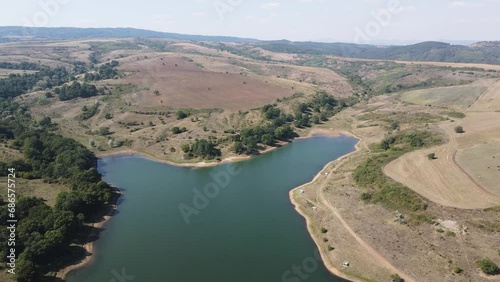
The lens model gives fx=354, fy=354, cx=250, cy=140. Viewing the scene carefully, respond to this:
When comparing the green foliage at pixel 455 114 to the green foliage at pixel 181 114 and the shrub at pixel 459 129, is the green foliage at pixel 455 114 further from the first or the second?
the green foliage at pixel 181 114

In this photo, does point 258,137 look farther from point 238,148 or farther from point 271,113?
point 271,113

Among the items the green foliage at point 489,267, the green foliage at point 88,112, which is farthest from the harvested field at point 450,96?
the green foliage at point 88,112

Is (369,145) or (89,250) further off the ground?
(369,145)

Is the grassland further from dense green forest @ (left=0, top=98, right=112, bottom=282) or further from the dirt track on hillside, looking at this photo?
dense green forest @ (left=0, top=98, right=112, bottom=282)

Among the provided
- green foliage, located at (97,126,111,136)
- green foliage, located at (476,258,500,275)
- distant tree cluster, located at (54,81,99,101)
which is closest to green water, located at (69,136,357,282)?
green foliage, located at (476,258,500,275)

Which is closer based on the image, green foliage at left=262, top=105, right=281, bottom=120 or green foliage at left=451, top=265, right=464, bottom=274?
green foliage at left=451, top=265, right=464, bottom=274

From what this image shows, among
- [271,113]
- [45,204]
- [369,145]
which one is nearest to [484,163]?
[369,145]

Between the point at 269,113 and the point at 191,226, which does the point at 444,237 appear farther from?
the point at 269,113
